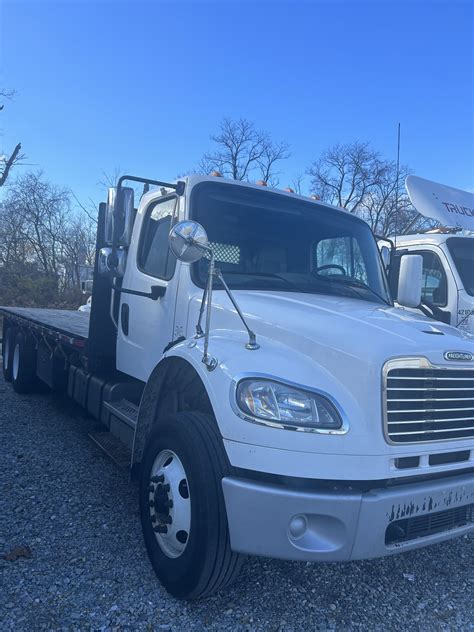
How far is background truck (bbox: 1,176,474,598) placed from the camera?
233 cm

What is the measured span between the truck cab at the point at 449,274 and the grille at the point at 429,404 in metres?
3.59

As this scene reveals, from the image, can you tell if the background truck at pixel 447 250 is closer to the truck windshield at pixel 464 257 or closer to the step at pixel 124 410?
the truck windshield at pixel 464 257

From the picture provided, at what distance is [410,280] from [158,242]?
6.67ft

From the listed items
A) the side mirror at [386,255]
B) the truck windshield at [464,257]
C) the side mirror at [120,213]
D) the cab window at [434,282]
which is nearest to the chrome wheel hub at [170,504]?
the side mirror at [120,213]

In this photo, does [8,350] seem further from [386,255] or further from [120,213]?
[386,255]

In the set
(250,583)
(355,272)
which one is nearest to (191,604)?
(250,583)

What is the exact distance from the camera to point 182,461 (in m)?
2.69

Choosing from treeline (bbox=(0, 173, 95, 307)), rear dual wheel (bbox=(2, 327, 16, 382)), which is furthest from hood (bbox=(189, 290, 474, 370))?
treeline (bbox=(0, 173, 95, 307))

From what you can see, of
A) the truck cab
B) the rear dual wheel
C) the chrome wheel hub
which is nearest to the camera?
the chrome wheel hub

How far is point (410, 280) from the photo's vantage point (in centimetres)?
406

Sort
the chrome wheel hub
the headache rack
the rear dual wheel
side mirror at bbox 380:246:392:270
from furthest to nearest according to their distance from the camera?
1. the rear dual wheel
2. side mirror at bbox 380:246:392:270
3. the chrome wheel hub
4. the headache rack

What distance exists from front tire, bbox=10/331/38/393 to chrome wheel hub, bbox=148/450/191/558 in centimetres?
525

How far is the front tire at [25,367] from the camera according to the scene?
7594 millimetres

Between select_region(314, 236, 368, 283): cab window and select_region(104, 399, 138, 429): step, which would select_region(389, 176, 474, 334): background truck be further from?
select_region(104, 399, 138, 429): step
